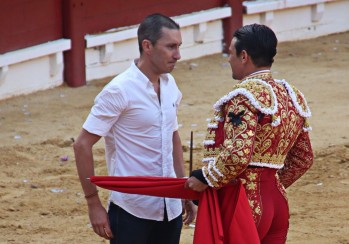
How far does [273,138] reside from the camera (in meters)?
3.95

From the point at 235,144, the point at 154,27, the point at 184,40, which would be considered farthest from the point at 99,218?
the point at 184,40

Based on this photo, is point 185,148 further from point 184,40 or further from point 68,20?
point 184,40

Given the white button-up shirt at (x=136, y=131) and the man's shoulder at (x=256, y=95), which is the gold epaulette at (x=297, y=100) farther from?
the white button-up shirt at (x=136, y=131)

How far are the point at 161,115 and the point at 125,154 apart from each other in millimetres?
210

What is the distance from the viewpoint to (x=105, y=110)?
403 centimetres

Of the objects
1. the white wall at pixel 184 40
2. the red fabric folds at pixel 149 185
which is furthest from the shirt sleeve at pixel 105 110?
the white wall at pixel 184 40

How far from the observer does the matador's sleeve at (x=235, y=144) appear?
3.80m

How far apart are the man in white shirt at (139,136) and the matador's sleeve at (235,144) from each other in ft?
1.13

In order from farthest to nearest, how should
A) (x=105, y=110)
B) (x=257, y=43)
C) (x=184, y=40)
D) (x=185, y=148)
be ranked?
(x=184, y=40), (x=185, y=148), (x=105, y=110), (x=257, y=43)

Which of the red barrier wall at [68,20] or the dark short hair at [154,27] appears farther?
the red barrier wall at [68,20]

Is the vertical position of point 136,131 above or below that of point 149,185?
above

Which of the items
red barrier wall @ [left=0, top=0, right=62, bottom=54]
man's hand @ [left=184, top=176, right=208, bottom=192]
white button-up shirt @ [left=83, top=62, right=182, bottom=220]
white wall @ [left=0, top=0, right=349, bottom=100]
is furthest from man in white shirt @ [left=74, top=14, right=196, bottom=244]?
red barrier wall @ [left=0, top=0, right=62, bottom=54]

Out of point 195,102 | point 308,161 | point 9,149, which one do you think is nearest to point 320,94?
point 195,102

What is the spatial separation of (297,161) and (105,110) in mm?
829
